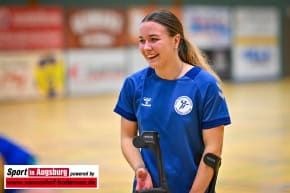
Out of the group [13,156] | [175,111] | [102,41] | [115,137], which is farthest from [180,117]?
[102,41]

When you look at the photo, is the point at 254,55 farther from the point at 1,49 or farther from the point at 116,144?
the point at 116,144

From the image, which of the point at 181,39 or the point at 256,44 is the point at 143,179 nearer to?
the point at 181,39

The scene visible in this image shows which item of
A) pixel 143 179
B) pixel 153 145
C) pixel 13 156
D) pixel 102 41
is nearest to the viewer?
pixel 13 156

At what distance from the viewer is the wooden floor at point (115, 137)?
8.38 m

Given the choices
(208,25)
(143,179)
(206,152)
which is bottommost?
(143,179)

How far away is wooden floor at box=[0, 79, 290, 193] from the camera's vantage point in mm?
8383

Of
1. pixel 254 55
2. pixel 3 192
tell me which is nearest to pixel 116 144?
pixel 3 192

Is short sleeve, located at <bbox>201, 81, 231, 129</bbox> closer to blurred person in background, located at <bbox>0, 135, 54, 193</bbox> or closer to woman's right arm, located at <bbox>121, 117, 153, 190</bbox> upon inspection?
woman's right arm, located at <bbox>121, 117, 153, 190</bbox>

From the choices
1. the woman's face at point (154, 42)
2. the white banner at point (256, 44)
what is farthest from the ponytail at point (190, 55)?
the white banner at point (256, 44)

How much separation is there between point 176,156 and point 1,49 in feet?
61.5

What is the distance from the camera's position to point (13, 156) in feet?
6.79

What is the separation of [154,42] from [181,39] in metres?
0.27

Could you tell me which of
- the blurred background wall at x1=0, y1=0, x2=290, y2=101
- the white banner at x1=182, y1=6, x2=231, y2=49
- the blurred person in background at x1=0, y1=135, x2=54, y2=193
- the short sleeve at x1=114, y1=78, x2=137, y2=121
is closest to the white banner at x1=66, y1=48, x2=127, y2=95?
the blurred background wall at x1=0, y1=0, x2=290, y2=101

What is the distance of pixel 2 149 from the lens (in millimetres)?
2018
